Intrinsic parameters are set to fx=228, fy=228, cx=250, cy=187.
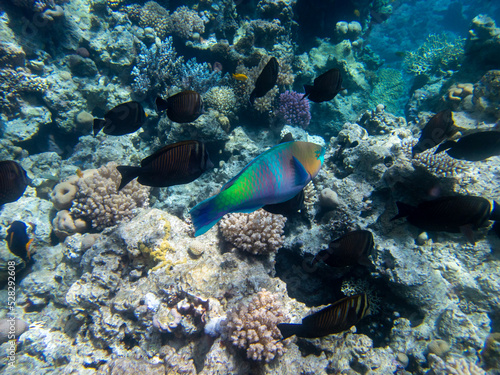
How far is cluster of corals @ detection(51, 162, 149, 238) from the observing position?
15.6ft

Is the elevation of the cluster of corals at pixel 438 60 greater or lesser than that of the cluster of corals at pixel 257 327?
greater

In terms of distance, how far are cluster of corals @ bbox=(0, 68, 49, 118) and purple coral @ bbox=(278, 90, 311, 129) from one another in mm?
7023

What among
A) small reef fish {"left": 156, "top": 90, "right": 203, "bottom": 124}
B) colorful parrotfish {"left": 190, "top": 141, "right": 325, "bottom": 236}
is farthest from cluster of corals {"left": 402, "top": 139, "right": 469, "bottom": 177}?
small reef fish {"left": 156, "top": 90, "right": 203, "bottom": 124}

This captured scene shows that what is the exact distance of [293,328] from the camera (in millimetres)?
2170

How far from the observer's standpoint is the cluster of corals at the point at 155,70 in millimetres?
6859

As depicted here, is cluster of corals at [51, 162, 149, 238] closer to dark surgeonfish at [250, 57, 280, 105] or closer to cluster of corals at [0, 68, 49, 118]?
dark surgeonfish at [250, 57, 280, 105]

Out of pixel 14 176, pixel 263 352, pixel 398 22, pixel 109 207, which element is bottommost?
pixel 263 352

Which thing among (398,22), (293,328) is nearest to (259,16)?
(293,328)

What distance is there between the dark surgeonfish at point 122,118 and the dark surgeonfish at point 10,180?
133 centimetres

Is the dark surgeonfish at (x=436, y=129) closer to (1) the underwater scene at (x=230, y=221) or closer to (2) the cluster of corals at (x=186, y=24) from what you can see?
(1) the underwater scene at (x=230, y=221)

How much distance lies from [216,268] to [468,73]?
9458mm

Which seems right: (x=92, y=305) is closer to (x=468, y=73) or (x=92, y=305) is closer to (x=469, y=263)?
(x=469, y=263)

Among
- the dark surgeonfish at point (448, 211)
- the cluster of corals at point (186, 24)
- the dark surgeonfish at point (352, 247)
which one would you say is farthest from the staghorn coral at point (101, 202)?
the cluster of corals at point (186, 24)

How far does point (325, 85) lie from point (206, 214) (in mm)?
2366
